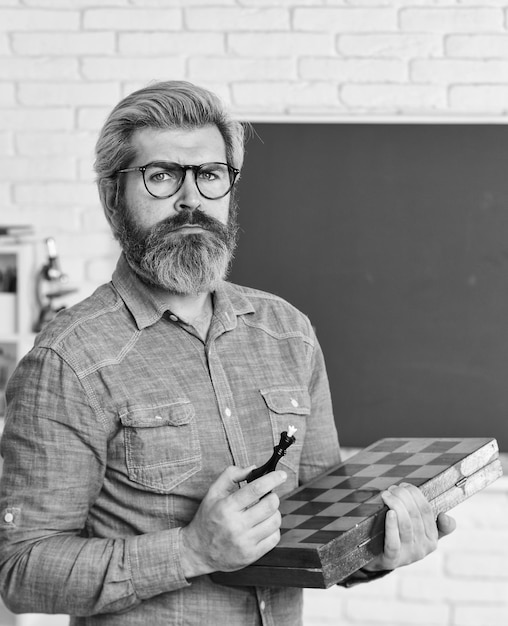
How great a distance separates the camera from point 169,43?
260cm

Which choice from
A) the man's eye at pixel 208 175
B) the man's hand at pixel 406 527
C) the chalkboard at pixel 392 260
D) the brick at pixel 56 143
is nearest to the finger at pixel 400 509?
the man's hand at pixel 406 527

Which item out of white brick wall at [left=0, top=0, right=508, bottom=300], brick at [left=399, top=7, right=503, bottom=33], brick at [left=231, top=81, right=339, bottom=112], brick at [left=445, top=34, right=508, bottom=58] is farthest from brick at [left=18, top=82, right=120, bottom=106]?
brick at [left=445, top=34, right=508, bottom=58]

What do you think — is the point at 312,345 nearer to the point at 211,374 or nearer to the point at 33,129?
the point at 211,374

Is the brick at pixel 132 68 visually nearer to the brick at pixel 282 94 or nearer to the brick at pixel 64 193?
the brick at pixel 282 94

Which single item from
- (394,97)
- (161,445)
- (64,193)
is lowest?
(161,445)

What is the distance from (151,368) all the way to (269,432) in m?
0.20

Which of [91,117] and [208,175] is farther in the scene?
[91,117]

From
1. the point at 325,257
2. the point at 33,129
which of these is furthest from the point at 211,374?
the point at 33,129

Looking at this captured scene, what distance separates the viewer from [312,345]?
1.48 m

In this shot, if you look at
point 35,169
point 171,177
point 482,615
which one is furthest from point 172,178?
point 482,615

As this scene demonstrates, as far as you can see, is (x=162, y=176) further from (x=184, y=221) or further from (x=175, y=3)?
(x=175, y=3)

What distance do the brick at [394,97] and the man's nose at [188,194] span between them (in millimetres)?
1356

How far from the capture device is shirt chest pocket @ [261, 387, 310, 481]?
1.35m

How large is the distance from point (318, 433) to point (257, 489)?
0.40 meters
